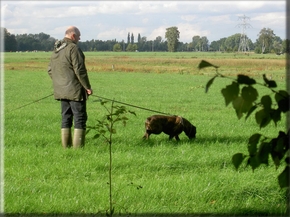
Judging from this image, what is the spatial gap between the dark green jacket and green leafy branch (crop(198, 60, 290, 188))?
18.9 feet

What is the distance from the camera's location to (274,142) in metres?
2.69

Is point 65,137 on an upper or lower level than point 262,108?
lower

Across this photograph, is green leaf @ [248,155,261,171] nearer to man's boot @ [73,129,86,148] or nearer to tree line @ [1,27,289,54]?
man's boot @ [73,129,86,148]

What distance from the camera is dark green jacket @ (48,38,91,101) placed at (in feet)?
27.2

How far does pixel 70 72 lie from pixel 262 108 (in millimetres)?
6060

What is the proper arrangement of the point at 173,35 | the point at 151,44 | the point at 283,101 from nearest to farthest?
1. the point at 283,101
2. the point at 173,35
3. the point at 151,44

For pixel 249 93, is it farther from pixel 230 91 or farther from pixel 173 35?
pixel 173 35

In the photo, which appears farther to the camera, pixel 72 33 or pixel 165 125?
pixel 165 125

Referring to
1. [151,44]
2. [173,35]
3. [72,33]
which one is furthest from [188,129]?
[151,44]

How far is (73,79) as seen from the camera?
841 centimetres

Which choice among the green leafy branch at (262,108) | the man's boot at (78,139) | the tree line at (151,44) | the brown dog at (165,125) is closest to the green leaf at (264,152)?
the green leafy branch at (262,108)

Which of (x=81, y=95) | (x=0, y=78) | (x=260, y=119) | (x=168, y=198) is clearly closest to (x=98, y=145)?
(x=81, y=95)

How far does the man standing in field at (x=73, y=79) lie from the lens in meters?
8.31

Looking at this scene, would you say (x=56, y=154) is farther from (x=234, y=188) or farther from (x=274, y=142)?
(x=274, y=142)
